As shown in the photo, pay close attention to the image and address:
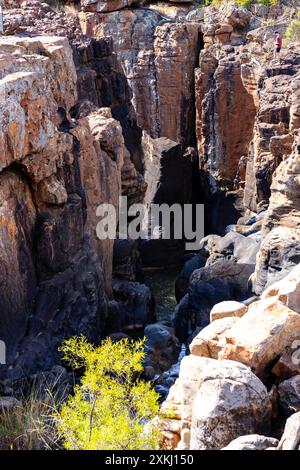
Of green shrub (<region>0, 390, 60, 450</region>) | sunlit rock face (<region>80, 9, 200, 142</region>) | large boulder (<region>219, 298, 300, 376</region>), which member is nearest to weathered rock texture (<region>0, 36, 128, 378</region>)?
green shrub (<region>0, 390, 60, 450</region>)

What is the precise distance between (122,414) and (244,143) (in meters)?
25.3

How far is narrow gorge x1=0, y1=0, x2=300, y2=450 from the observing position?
10109 millimetres

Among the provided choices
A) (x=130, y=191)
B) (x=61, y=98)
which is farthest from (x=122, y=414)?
(x=130, y=191)

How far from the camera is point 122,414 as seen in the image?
9547 mm

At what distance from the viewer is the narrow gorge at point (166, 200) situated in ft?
33.2

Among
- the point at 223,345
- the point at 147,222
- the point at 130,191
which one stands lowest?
the point at 147,222

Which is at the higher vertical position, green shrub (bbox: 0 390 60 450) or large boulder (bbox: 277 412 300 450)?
large boulder (bbox: 277 412 300 450)

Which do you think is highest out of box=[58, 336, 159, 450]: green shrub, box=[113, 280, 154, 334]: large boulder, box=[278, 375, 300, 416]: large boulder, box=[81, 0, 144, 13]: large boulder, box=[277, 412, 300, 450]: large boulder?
box=[81, 0, 144, 13]: large boulder

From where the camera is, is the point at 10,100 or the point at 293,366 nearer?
the point at 293,366

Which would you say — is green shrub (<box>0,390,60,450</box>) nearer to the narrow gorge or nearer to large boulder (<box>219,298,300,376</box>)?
the narrow gorge

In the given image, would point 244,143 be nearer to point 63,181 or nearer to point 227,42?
point 227,42

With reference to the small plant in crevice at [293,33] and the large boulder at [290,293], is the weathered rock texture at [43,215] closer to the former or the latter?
the large boulder at [290,293]

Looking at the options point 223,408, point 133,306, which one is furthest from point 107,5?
point 223,408

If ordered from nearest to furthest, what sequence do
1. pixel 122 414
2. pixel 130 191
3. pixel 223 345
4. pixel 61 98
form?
pixel 122 414 → pixel 223 345 → pixel 61 98 → pixel 130 191
